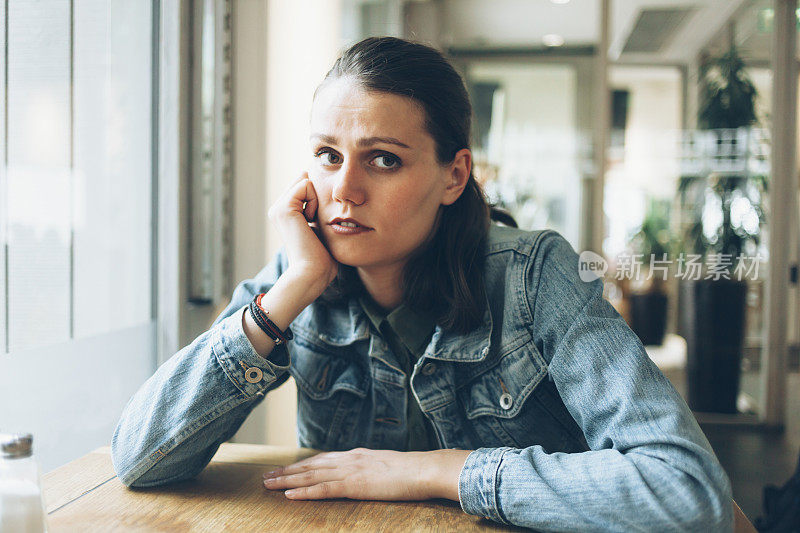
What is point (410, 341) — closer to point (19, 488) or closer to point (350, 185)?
point (350, 185)

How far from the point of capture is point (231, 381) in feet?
3.27

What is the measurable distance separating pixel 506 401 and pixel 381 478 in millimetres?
288

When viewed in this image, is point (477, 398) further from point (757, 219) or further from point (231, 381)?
point (757, 219)

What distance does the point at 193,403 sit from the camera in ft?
3.23

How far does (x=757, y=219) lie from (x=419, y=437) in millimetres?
2497

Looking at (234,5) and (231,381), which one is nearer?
(231,381)

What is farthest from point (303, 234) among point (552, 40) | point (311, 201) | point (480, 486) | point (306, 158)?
point (552, 40)

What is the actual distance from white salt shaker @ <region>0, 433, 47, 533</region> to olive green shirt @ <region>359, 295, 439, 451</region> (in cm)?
60

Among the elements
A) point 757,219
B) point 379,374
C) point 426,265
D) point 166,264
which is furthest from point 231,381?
point 757,219

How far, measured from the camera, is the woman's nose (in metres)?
1.03

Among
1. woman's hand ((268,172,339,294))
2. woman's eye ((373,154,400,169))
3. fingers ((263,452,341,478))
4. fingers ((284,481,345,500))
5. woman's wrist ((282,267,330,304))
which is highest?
woman's eye ((373,154,400,169))

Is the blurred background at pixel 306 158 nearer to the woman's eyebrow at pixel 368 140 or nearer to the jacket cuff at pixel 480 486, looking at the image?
the woman's eyebrow at pixel 368 140

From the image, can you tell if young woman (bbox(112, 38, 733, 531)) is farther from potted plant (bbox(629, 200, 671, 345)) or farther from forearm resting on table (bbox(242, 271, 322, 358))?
potted plant (bbox(629, 200, 671, 345))

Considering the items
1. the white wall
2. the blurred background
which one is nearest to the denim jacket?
the blurred background
